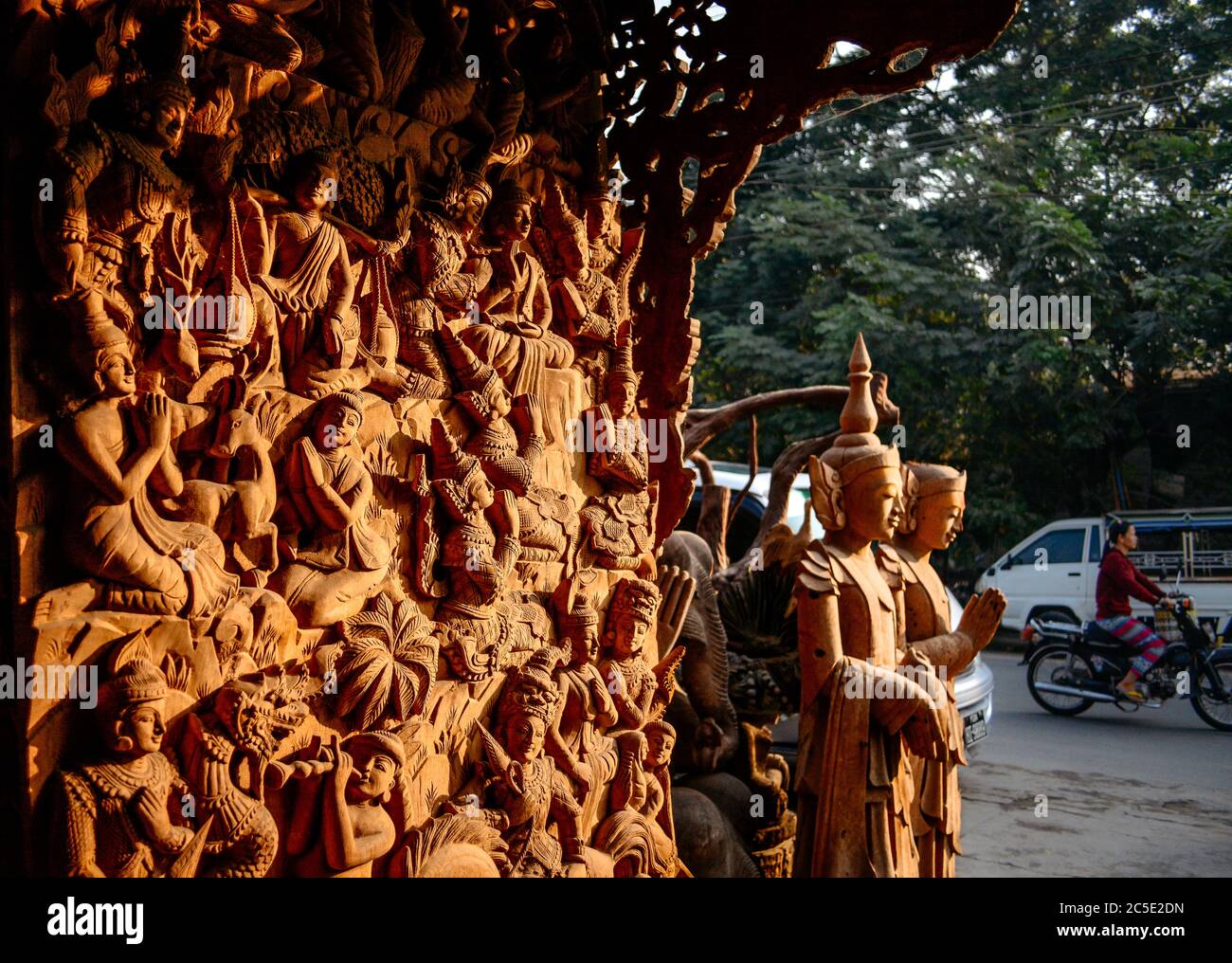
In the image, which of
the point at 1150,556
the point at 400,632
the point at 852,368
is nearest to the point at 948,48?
the point at 852,368

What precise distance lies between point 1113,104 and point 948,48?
12.8 m

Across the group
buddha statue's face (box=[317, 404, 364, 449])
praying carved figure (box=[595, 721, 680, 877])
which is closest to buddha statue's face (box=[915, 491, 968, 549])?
praying carved figure (box=[595, 721, 680, 877])

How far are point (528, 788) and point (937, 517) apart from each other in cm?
286

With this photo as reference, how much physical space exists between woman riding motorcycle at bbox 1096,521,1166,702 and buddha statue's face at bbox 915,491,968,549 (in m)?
5.47

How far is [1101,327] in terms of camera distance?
47.7 ft

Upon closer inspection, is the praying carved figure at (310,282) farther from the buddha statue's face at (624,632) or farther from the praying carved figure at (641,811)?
the praying carved figure at (641,811)

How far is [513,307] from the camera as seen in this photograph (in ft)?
12.6

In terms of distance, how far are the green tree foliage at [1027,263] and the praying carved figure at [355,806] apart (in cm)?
1120

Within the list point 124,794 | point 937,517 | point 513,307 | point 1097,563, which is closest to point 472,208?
point 513,307

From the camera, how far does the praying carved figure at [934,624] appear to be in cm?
516

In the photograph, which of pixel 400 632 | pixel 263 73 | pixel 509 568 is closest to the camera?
pixel 263 73

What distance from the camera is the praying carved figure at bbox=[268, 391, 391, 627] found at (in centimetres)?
296

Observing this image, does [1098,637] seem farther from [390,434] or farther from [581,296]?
[390,434]

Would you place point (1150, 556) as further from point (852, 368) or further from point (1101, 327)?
point (852, 368)
